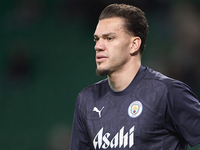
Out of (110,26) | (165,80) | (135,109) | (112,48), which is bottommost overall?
(135,109)

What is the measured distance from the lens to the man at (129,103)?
97.6 inches

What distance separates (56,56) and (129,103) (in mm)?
3694

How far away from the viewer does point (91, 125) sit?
2.78 m

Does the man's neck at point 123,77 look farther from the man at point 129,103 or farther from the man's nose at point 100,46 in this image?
the man's nose at point 100,46

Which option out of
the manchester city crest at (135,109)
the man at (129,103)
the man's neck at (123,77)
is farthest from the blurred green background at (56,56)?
the manchester city crest at (135,109)

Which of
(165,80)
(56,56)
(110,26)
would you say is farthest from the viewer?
(56,56)

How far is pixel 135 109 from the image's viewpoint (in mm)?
2635

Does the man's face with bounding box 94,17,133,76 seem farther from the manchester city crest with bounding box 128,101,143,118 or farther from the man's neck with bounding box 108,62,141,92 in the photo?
the manchester city crest with bounding box 128,101,143,118

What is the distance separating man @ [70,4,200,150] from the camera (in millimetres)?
2479

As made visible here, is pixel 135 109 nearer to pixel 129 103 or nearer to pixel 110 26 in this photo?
pixel 129 103

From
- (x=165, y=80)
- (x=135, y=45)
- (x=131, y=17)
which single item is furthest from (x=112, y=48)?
(x=165, y=80)

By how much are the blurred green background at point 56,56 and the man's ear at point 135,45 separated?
312 centimetres

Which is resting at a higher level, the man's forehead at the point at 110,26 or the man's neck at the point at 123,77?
the man's forehead at the point at 110,26

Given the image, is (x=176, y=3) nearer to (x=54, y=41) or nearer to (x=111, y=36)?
(x=54, y=41)
